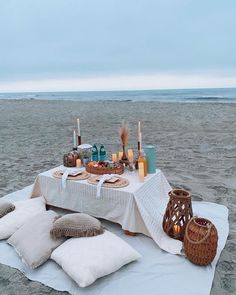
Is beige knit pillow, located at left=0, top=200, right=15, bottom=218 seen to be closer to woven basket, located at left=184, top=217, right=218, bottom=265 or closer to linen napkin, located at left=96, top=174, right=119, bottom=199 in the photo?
linen napkin, located at left=96, top=174, right=119, bottom=199

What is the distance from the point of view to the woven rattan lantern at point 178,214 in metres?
2.39

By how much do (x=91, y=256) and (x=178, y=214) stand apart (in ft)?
2.78

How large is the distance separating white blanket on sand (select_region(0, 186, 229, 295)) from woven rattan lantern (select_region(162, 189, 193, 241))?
209 millimetres

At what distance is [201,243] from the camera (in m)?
2.06

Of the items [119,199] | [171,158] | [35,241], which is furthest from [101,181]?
[171,158]

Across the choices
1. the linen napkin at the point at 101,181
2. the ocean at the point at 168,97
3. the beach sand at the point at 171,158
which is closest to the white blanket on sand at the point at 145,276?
the beach sand at the point at 171,158

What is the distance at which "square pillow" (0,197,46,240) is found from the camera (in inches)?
100

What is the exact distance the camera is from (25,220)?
2.67 meters

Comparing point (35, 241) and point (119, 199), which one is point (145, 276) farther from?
point (35, 241)

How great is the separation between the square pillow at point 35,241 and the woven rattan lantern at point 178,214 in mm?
966

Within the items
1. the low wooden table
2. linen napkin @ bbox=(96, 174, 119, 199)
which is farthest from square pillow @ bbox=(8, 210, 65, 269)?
linen napkin @ bbox=(96, 174, 119, 199)

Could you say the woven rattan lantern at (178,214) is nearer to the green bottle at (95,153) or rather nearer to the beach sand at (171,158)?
the beach sand at (171,158)

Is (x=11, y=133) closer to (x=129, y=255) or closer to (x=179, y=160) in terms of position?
(x=179, y=160)

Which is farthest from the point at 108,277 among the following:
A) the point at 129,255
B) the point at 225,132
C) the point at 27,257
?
the point at 225,132
